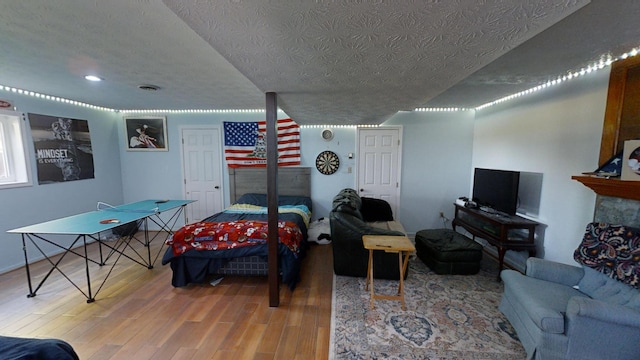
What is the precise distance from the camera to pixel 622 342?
1540 millimetres

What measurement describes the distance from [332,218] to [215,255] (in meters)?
1.51

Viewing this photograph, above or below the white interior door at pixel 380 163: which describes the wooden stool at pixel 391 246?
below

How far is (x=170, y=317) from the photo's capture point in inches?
93.0

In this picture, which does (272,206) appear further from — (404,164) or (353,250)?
(404,164)

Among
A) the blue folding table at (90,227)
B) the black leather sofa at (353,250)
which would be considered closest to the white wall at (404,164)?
the blue folding table at (90,227)

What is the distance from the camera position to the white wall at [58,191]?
3.26m

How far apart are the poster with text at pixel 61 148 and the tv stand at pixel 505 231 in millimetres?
6559

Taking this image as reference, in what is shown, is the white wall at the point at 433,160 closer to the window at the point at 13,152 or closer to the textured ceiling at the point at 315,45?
the window at the point at 13,152

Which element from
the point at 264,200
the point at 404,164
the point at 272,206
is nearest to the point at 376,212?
the point at 404,164

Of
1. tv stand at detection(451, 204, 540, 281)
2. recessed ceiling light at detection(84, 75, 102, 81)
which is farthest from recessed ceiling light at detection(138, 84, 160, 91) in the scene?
tv stand at detection(451, 204, 540, 281)

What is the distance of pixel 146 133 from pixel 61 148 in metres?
1.28

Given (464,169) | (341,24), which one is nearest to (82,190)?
(341,24)

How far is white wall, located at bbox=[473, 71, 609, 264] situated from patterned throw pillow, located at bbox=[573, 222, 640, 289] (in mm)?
531

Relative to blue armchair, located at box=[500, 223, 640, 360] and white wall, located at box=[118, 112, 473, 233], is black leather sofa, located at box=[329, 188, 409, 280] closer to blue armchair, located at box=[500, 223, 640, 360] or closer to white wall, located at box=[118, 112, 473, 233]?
blue armchair, located at box=[500, 223, 640, 360]
